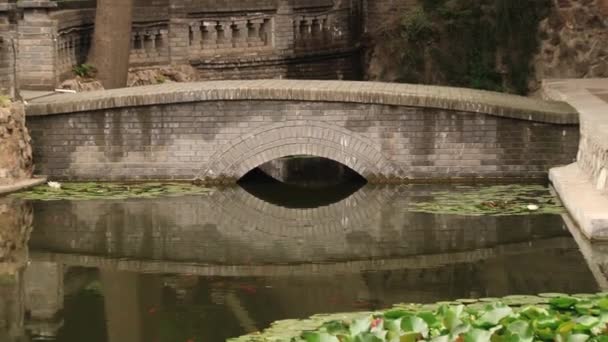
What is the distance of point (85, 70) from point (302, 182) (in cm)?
439

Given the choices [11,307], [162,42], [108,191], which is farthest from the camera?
[162,42]

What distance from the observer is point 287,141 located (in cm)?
2125

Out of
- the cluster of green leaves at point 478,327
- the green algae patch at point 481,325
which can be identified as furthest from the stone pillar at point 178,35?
the cluster of green leaves at point 478,327

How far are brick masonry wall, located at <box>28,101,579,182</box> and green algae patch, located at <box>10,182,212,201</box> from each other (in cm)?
38

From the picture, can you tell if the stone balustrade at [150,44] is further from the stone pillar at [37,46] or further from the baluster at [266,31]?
the stone pillar at [37,46]

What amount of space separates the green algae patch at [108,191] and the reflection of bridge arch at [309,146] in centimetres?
82

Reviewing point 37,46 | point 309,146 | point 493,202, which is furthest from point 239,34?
point 493,202

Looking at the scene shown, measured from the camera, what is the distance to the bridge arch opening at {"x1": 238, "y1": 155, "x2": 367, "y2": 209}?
2064 cm

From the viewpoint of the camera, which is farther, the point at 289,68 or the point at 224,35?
the point at 289,68

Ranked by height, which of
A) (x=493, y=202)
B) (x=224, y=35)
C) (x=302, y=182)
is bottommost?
(x=302, y=182)

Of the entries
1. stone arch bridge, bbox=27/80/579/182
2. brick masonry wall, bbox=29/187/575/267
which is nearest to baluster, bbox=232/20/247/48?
stone arch bridge, bbox=27/80/579/182

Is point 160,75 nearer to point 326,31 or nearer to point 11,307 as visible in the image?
point 326,31

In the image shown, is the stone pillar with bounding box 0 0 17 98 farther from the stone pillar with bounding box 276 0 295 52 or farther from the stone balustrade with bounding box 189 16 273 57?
the stone pillar with bounding box 276 0 295 52

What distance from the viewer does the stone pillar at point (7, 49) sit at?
21.8m
